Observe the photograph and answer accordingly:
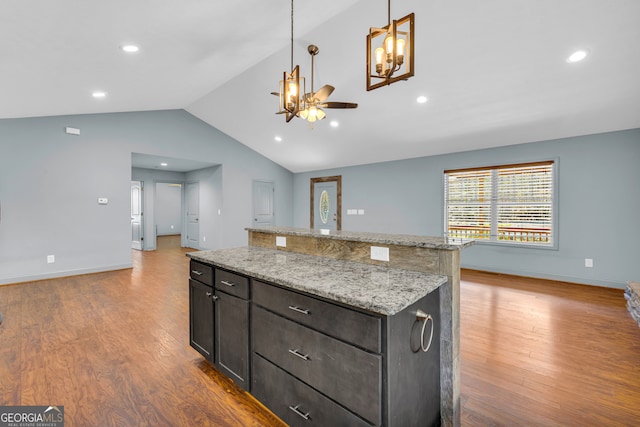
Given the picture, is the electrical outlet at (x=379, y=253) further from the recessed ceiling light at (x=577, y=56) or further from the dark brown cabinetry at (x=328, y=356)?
the recessed ceiling light at (x=577, y=56)

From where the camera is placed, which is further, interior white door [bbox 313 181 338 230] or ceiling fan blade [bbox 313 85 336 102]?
interior white door [bbox 313 181 338 230]

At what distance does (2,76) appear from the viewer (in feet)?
9.36

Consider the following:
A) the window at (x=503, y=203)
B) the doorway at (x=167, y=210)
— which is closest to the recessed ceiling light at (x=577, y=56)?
the window at (x=503, y=203)

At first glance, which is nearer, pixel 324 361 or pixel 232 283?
pixel 324 361

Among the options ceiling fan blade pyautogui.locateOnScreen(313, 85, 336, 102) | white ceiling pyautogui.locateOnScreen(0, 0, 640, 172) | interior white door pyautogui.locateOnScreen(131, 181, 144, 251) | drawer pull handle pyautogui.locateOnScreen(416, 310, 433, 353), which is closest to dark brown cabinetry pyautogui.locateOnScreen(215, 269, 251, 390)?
drawer pull handle pyautogui.locateOnScreen(416, 310, 433, 353)

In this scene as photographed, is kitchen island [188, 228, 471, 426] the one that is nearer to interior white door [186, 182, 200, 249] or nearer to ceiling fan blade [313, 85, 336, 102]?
ceiling fan blade [313, 85, 336, 102]

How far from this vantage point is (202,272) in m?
2.16

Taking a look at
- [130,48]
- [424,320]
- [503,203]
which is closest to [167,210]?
[130,48]

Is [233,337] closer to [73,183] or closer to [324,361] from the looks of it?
[324,361]

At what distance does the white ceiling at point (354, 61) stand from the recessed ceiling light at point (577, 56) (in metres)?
0.06

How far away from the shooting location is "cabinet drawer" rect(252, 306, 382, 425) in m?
1.16

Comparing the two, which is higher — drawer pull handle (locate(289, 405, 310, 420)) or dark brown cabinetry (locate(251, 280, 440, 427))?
dark brown cabinetry (locate(251, 280, 440, 427))

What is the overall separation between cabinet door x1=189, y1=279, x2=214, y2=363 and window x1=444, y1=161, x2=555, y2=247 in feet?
15.0

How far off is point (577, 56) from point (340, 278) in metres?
3.70
